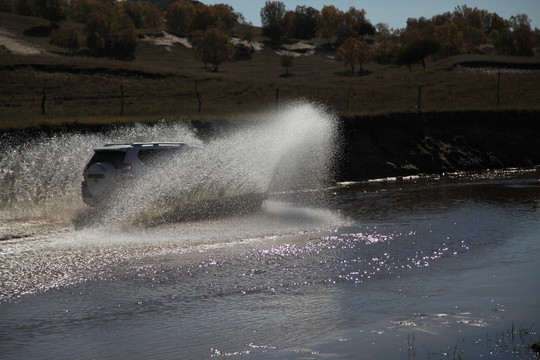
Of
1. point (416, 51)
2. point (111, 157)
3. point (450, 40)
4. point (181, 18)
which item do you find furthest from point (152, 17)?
point (111, 157)

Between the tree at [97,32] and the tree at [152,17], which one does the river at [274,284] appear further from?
the tree at [152,17]

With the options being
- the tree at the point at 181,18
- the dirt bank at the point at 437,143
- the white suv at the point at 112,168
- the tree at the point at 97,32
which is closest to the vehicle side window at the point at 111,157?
the white suv at the point at 112,168

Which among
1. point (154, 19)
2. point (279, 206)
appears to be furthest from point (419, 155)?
point (154, 19)

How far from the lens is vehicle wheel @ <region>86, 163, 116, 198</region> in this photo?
1457 centimetres

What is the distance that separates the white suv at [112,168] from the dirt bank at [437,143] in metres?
11.2

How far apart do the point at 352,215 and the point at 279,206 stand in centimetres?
241

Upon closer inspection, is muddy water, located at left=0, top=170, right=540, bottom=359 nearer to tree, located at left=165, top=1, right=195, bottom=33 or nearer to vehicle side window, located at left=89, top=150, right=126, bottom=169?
vehicle side window, located at left=89, top=150, right=126, bottom=169

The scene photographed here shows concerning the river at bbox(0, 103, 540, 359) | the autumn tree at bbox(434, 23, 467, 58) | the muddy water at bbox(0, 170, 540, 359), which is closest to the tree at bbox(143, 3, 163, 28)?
the autumn tree at bbox(434, 23, 467, 58)

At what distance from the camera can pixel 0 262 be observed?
10.6 metres

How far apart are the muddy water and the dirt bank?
10.9 meters

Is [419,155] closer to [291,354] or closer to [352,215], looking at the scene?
[352,215]

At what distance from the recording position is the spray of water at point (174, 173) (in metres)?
15.0

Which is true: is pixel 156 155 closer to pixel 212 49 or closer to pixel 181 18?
pixel 212 49

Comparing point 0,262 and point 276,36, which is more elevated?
point 276,36
